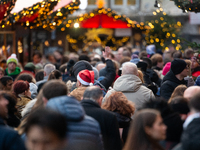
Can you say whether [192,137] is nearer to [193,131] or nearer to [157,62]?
[193,131]

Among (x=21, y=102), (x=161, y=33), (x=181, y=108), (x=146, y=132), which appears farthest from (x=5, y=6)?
(x=161, y=33)

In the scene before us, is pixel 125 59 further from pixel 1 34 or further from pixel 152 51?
pixel 1 34

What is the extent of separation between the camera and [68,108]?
10.6ft

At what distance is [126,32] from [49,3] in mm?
9171

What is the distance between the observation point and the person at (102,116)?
4145 millimetres

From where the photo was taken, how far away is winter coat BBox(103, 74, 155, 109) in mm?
5777

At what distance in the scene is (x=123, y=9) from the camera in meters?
27.0

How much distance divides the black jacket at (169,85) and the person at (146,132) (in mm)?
3137

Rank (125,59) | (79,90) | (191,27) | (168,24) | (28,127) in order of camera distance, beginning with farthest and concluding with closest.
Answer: (191,27) < (168,24) < (125,59) < (79,90) < (28,127)

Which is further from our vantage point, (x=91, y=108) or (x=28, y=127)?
(x=91, y=108)

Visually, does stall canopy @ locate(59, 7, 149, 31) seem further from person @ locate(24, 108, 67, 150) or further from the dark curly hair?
person @ locate(24, 108, 67, 150)

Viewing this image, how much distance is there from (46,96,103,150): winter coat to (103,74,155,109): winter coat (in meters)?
2.33

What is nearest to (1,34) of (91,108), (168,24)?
(168,24)

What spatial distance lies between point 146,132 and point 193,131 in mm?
479
